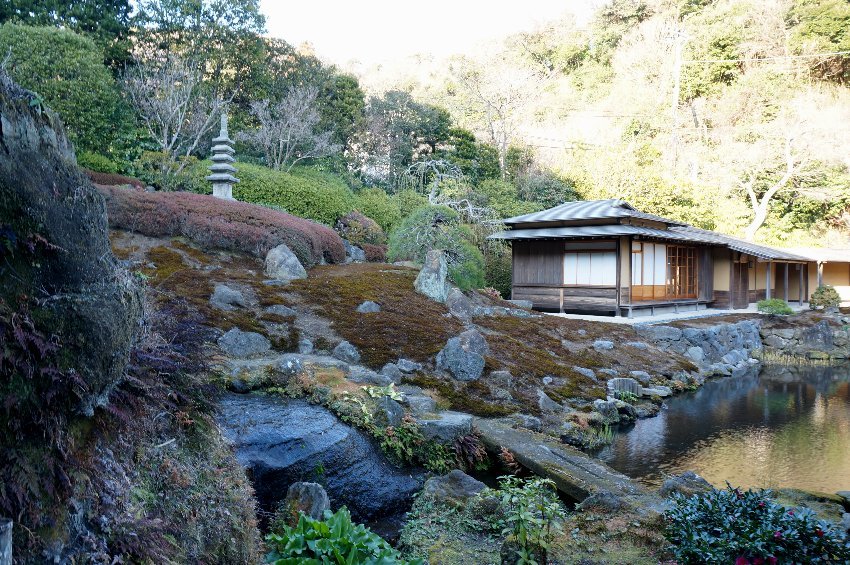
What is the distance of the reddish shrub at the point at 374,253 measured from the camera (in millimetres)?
16781

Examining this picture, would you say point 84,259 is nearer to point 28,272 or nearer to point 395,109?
point 28,272

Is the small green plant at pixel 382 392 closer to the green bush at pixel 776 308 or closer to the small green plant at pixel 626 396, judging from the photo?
the small green plant at pixel 626 396

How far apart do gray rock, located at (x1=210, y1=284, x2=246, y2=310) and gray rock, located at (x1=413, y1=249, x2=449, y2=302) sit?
3623 mm

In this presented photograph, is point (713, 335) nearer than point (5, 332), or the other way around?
point (5, 332)

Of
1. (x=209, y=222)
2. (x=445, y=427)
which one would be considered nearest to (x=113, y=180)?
(x=209, y=222)

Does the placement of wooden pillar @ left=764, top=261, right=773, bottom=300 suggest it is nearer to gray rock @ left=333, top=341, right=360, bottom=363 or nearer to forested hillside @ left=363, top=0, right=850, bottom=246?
forested hillside @ left=363, top=0, right=850, bottom=246

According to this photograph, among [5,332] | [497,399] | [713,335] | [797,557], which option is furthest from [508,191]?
[5,332]

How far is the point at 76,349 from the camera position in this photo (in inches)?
77.6

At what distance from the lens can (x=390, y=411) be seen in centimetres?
570

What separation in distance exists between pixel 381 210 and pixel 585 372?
12386 mm

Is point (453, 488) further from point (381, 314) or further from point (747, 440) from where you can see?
point (747, 440)

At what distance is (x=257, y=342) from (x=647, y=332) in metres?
9.92

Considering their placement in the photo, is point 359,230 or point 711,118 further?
point 711,118

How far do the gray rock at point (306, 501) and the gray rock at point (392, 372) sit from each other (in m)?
3.35
